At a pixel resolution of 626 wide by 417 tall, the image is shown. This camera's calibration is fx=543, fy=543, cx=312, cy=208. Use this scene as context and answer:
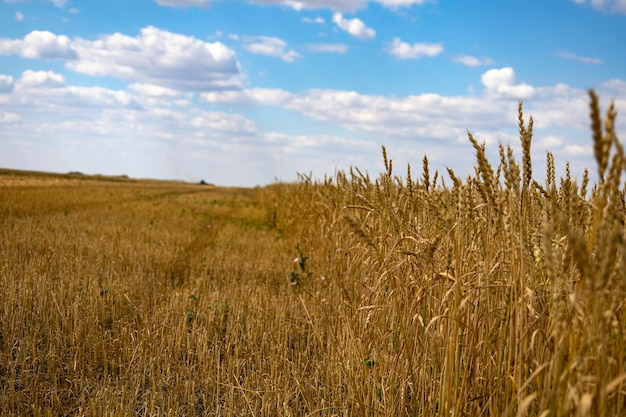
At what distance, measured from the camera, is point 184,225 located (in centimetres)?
1507

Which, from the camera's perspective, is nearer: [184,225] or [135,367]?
[135,367]

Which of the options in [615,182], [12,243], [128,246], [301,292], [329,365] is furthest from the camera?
[128,246]

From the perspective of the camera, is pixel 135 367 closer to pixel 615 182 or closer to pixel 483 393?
pixel 483 393

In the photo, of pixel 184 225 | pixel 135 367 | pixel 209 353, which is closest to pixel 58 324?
pixel 135 367

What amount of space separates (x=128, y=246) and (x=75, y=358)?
5.40 metres

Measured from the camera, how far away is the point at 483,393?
9.14 ft

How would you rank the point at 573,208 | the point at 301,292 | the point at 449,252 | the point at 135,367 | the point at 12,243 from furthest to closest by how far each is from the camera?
the point at 12,243
the point at 301,292
the point at 135,367
the point at 449,252
the point at 573,208

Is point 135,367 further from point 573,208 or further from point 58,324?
point 573,208

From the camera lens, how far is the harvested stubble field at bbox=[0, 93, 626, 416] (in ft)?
7.00

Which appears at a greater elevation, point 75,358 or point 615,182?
point 615,182

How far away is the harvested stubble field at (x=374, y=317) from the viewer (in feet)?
7.00

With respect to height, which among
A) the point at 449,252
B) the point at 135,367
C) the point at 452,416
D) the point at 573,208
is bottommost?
the point at 135,367

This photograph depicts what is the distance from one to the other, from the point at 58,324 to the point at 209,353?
1.67 meters

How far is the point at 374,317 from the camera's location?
14.0 feet
